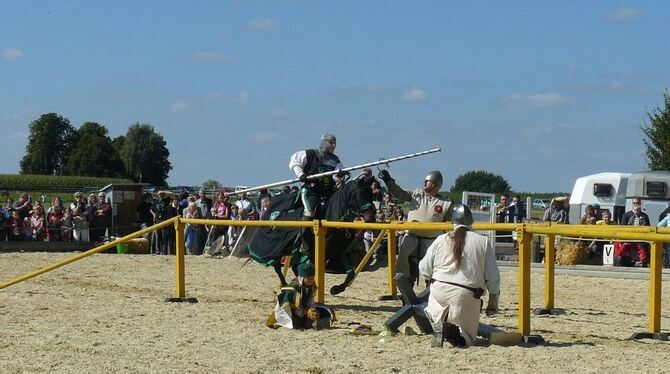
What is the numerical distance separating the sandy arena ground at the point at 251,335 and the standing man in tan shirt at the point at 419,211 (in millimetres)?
600

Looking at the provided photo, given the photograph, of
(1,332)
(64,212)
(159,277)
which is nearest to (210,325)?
(1,332)

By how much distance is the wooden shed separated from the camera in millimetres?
25870

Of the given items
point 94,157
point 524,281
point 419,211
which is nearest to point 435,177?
point 419,211

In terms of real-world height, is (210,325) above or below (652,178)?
below

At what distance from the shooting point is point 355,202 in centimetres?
1108

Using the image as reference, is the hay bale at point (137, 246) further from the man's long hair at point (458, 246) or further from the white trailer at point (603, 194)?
the man's long hair at point (458, 246)

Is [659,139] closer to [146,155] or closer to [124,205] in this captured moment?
[124,205]

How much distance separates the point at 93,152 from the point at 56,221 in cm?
7574

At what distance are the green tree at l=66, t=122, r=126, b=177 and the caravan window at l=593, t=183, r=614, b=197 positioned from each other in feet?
250

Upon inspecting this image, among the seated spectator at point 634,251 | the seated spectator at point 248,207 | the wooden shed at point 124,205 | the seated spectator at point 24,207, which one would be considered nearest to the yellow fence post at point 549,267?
the seated spectator at point 634,251

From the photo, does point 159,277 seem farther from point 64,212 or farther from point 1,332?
point 64,212

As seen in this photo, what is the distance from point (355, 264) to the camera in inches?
492

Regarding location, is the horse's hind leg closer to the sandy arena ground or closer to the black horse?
the black horse

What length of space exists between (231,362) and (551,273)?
13.7 feet
